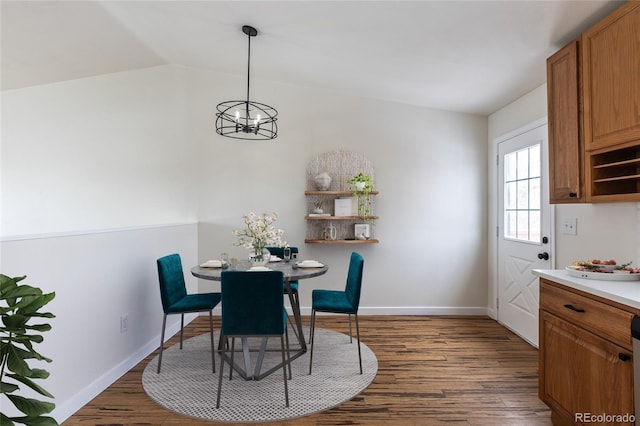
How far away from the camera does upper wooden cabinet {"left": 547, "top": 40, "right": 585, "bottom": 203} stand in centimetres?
227

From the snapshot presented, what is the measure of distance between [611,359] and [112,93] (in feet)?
16.6

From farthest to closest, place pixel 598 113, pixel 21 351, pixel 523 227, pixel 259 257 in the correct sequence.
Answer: pixel 523 227, pixel 259 257, pixel 598 113, pixel 21 351

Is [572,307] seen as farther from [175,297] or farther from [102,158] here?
[102,158]

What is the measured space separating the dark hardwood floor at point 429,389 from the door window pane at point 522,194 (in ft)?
3.53

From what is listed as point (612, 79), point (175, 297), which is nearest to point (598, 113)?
point (612, 79)

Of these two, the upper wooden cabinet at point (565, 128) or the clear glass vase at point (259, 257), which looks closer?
the upper wooden cabinet at point (565, 128)

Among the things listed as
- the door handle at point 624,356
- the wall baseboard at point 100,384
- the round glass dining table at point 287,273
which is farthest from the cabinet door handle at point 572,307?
the wall baseboard at point 100,384

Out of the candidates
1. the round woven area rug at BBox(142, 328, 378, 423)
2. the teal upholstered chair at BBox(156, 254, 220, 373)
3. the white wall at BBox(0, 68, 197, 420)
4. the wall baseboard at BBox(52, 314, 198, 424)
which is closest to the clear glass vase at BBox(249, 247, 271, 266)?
the teal upholstered chair at BBox(156, 254, 220, 373)

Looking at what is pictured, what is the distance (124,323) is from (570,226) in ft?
11.9

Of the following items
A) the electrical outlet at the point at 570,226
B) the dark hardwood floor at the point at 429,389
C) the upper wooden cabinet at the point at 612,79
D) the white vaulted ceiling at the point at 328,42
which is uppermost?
the white vaulted ceiling at the point at 328,42

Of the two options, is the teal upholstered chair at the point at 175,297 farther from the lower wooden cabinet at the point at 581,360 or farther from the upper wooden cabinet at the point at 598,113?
the upper wooden cabinet at the point at 598,113

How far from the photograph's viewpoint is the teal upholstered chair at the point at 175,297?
9.36 ft

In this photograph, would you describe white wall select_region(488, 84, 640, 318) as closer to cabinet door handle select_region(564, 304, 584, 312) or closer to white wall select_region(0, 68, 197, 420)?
cabinet door handle select_region(564, 304, 584, 312)

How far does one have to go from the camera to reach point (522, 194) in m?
3.55
